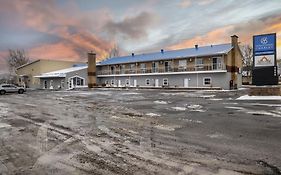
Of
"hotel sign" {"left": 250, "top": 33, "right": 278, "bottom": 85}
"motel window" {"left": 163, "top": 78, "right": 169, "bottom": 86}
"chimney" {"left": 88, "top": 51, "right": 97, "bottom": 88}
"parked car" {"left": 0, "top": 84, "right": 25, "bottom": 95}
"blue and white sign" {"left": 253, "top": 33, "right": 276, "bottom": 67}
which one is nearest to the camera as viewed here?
"hotel sign" {"left": 250, "top": 33, "right": 278, "bottom": 85}

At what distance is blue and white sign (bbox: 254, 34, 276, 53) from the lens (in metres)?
26.3

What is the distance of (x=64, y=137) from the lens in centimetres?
823

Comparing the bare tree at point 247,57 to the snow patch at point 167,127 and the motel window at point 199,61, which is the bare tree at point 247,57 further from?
the snow patch at point 167,127

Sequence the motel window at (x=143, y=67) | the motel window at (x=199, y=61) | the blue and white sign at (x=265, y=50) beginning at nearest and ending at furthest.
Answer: the blue and white sign at (x=265, y=50) < the motel window at (x=199, y=61) < the motel window at (x=143, y=67)

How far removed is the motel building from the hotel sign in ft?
48.0

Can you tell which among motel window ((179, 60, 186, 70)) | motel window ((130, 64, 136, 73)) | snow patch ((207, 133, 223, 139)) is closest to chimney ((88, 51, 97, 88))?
motel window ((130, 64, 136, 73))


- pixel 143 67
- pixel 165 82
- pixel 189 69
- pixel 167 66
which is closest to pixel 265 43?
pixel 189 69

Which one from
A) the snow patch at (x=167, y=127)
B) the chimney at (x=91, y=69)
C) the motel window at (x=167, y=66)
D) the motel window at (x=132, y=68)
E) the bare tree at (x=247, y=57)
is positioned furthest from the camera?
the bare tree at (x=247, y=57)

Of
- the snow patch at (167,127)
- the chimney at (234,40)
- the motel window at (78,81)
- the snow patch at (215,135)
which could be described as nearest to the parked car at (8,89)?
the motel window at (78,81)

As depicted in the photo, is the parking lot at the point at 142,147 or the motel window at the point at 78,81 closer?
the parking lot at the point at 142,147

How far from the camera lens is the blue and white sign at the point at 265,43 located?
26.3 meters

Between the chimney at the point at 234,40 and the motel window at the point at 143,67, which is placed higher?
the chimney at the point at 234,40

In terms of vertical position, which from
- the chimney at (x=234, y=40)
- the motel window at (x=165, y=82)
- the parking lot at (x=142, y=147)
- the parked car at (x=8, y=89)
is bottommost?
the parking lot at (x=142, y=147)

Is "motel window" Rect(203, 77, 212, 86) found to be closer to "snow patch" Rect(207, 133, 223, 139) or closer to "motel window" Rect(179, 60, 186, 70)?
"motel window" Rect(179, 60, 186, 70)
